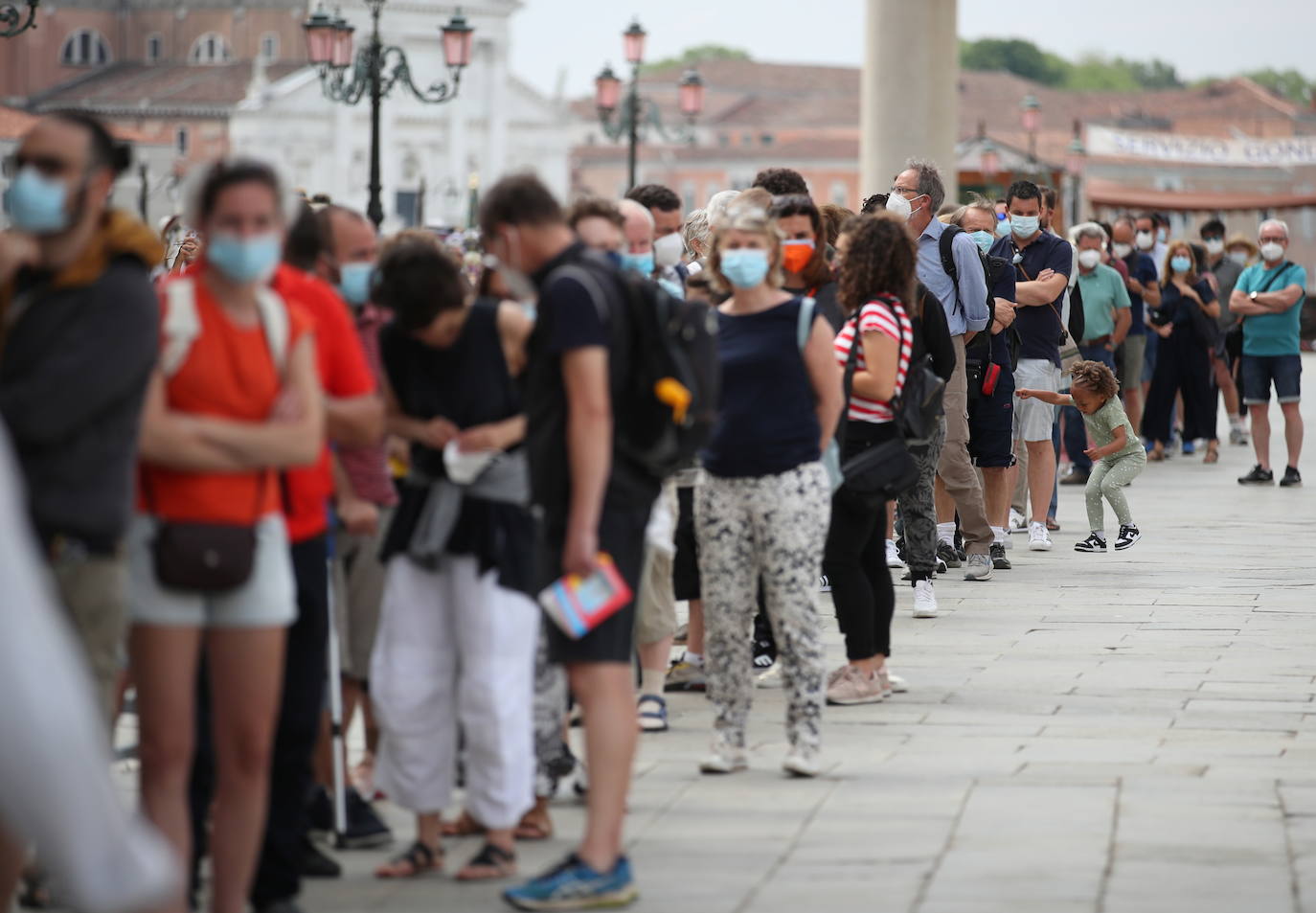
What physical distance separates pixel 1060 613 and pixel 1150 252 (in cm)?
1012

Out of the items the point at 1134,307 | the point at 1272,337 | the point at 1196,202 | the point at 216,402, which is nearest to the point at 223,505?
the point at 216,402

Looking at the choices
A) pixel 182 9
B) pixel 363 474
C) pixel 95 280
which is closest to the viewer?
pixel 95 280

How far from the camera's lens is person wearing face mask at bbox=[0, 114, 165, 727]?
4.12 m

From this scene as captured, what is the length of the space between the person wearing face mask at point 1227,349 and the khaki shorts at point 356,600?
49.8 ft

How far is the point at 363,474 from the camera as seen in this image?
223 inches

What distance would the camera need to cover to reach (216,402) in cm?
444

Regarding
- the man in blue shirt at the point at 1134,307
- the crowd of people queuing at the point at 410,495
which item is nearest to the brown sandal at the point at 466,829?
the crowd of people queuing at the point at 410,495

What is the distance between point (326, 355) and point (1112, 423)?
25.6ft

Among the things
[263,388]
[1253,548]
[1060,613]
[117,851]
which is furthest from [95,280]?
[1253,548]

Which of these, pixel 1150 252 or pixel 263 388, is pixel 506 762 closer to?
pixel 263 388

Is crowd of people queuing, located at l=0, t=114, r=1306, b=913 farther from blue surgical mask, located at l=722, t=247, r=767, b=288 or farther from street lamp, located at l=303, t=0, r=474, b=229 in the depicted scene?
street lamp, located at l=303, t=0, r=474, b=229

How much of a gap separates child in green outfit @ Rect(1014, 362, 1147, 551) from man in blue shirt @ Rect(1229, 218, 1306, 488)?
4.13 meters

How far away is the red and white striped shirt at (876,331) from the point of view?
7.95 meters

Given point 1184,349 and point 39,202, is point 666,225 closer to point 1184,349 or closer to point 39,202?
point 39,202
